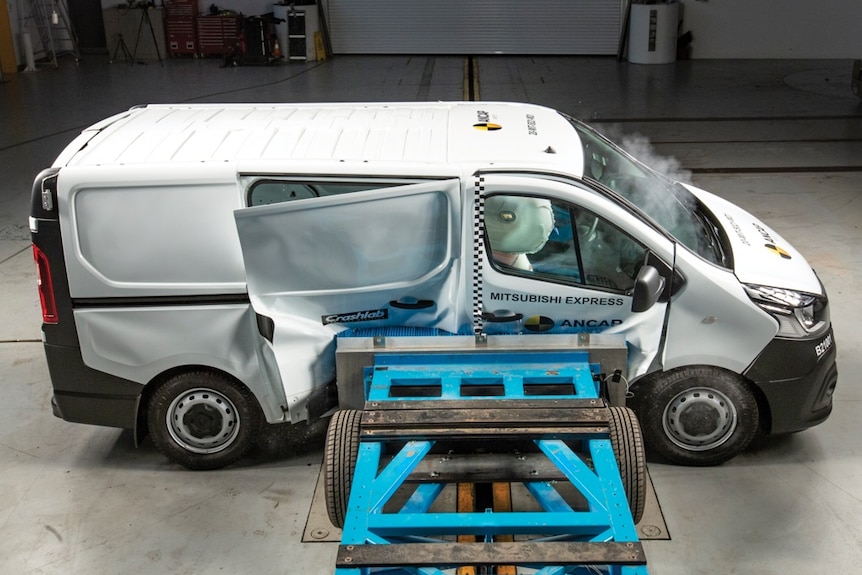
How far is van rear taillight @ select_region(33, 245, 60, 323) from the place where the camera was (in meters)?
4.84

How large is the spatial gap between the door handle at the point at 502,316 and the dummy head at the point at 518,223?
330mm

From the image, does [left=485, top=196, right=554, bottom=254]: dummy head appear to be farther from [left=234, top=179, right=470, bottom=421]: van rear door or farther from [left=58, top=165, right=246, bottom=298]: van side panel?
[left=58, top=165, right=246, bottom=298]: van side panel

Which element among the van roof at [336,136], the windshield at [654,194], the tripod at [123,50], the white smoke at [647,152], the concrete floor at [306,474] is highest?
the van roof at [336,136]

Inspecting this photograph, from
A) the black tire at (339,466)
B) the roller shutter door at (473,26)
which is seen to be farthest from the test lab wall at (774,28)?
the black tire at (339,466)

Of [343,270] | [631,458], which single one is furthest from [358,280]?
[631,458]

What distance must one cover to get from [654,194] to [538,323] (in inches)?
47.7

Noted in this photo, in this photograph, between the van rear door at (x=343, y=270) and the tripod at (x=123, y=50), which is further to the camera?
the tripod at (x=123, y=50)

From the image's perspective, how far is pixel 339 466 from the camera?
438cm

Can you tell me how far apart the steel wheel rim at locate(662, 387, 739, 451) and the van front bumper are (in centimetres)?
23

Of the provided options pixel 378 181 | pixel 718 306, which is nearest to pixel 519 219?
pixel 378 181

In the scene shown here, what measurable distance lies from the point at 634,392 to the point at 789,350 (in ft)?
2.82

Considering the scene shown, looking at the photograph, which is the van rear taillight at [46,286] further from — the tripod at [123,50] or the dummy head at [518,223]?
the tripod at [123,50]

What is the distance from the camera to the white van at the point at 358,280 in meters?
4.74

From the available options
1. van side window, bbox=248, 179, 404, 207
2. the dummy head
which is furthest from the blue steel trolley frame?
van side window, bbox=248, 179, 404, 207
